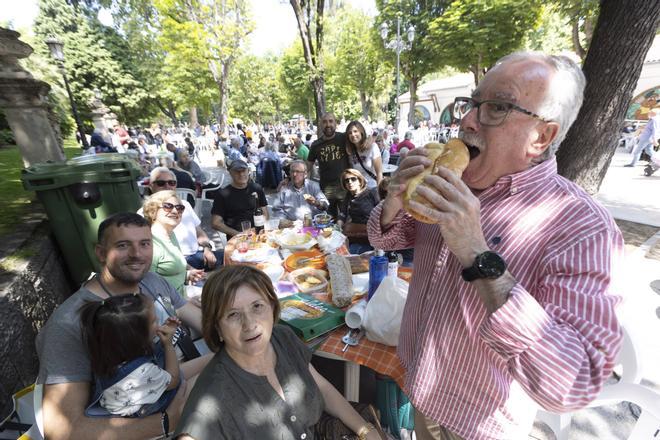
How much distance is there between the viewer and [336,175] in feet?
19.0

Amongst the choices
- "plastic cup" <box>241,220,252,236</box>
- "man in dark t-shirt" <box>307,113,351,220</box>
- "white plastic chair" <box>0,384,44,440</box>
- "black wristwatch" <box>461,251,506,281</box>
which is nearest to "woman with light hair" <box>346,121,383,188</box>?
"man in dark t-shirt" <box>307,113,351,220</box>

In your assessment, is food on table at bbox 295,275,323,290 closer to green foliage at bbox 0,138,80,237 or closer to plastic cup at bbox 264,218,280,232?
plastic cup at bbox 264,218,280,232

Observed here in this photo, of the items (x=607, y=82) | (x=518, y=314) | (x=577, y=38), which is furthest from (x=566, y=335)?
(x=577, y=38)

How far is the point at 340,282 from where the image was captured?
7.89 ft

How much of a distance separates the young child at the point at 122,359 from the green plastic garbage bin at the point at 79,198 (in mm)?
2751

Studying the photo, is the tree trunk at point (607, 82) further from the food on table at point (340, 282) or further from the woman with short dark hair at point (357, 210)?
the food on table at point (340, 282)

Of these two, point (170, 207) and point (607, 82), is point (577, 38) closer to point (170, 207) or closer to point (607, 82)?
point (607, 82)

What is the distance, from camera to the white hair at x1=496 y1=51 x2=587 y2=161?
1156 millimetres

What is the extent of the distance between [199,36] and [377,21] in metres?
12.7

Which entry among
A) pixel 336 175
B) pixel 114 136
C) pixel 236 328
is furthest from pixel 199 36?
pixel 236 328

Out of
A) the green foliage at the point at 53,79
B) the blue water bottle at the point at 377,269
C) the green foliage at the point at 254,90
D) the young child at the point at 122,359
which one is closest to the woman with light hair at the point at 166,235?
the young child at the point at 122,359

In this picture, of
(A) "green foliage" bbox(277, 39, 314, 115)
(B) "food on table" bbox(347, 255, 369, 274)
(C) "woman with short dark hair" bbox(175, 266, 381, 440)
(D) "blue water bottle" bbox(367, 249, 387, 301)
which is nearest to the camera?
(C) "woman with short dark hair" bbox(175, 266, 381, 440)

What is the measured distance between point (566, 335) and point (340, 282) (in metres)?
1.66

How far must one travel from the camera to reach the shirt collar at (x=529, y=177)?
3.97ft
